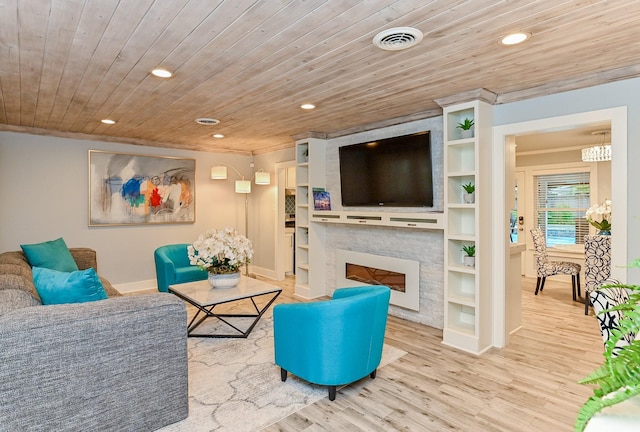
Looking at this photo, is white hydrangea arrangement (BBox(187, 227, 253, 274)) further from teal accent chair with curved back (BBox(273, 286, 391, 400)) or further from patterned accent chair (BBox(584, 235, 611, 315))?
patterned accent chair (BBox(584, 235, 611, 315))

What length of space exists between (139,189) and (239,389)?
4.08 meters

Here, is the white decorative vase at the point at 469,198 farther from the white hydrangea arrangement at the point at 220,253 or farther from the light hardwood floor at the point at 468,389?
the white hydrangea arrangement at the point at 220,253

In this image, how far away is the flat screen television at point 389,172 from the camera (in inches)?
154

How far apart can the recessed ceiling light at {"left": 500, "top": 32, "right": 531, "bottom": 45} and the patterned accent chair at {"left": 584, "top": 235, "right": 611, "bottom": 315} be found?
10.6ft

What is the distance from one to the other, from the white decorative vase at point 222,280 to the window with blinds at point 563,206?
5.75 meters

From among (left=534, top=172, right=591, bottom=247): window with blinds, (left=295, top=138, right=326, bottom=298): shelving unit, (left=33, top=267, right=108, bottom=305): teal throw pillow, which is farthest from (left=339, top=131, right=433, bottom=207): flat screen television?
(left=534, top=172, right=591, bottom=247): window with blinds

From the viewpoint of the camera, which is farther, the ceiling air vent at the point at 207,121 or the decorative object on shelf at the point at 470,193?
the ceiling air vent at the point at 207,121

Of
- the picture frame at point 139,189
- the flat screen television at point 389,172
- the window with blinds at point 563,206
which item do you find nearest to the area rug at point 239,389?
the flat screen television at point 389,172

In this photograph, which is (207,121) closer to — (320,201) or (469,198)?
(320,201)

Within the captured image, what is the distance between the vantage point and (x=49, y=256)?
369 centimetres

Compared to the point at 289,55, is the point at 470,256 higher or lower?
lower

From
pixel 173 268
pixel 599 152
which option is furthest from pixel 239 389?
pixel 599 152

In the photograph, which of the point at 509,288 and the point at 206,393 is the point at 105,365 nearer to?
the point at 206,393

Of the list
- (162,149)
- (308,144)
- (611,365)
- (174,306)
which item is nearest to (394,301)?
(308,144)
